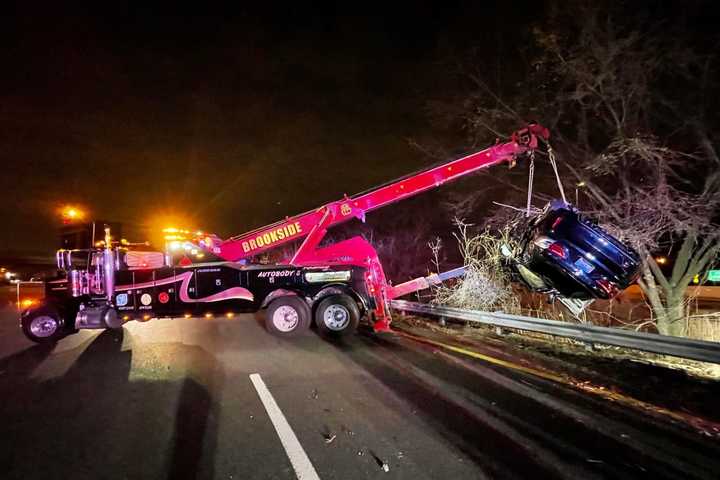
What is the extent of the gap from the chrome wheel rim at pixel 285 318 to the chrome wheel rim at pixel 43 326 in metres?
4.51

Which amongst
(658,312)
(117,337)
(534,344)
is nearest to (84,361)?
(117,337)

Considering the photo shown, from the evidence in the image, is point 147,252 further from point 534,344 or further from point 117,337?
point 534,344

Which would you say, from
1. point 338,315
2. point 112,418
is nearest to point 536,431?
point 112,418

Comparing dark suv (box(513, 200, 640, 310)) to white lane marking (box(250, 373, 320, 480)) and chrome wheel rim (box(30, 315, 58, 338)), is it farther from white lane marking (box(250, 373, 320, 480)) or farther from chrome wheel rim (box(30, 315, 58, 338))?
chrome wheel rim (box(30, 315, 58, 338))

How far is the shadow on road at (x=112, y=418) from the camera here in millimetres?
3836

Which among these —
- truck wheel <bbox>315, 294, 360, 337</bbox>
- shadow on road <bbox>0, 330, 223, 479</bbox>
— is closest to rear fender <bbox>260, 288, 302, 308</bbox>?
truck wheel <bbox>315, 294, 360, 337</bbox>

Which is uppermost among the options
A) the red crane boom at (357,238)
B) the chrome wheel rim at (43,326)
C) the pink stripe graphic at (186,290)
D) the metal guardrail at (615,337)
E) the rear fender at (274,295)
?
the red crane boom at (357,238)

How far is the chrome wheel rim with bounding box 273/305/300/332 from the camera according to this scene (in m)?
9.68

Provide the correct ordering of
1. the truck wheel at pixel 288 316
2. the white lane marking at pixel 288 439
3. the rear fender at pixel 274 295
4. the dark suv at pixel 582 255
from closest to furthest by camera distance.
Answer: the white lane marking at pixel 288 439, the dark suv at pixel 582 255, the truck wheel at pixel 288 316, the rear fender at pixel 274 295

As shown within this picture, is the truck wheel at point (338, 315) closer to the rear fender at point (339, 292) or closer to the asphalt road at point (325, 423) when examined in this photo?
the rear fender at point (339, 292)

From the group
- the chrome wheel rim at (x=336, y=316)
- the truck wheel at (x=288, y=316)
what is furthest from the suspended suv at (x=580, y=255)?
the truck wheel at (x=288, y=316)

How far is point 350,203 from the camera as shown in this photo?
1045cm

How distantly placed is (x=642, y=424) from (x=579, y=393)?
1.00 meters

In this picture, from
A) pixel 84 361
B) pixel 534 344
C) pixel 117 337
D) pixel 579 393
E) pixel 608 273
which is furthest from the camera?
pixel 117 337
